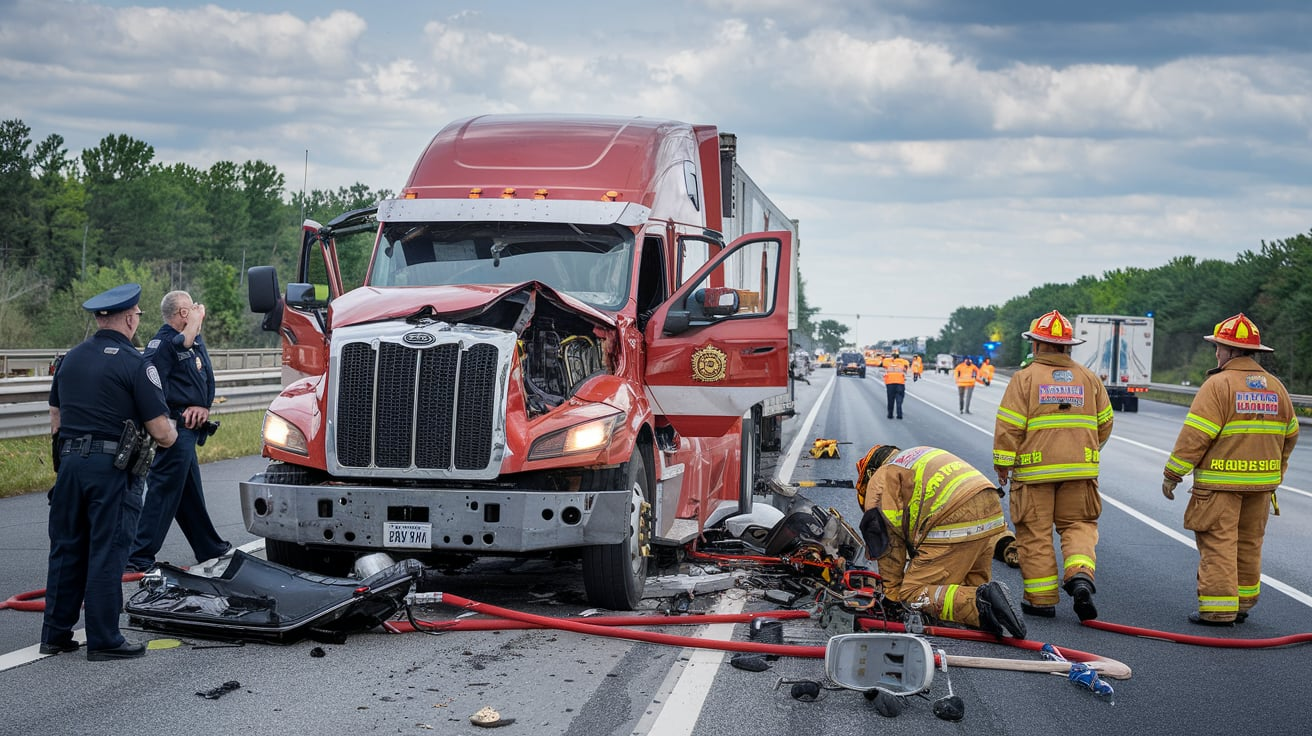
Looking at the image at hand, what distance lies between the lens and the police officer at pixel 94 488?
19.6 ft

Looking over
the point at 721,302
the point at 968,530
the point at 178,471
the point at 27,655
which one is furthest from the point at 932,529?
the point at 178,471

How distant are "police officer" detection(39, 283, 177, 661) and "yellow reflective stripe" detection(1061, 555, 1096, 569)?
5.15 metres

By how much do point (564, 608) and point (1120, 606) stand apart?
361 cm

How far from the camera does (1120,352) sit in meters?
42.0

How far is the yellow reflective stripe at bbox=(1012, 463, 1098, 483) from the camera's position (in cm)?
760

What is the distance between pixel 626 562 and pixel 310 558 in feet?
6.51

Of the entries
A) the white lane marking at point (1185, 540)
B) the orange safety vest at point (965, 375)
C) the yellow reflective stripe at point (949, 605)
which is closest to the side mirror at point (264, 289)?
the yellow reflective stripe at point (949, 605)

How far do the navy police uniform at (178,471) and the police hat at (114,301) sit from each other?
6.51 ft

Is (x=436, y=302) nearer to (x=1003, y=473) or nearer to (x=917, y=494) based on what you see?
(x=917, y=494)

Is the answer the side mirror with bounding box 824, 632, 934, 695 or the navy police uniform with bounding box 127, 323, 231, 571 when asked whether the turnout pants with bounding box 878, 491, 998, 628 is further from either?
the navy police uniform with bounding box 127, 323, 231, 571

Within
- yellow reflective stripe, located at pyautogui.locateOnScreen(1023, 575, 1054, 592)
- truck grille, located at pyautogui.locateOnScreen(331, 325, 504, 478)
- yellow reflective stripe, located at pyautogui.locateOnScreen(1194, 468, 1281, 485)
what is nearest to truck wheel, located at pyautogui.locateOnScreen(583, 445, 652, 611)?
truck grille, located at pyautogui.locateOnScreen(331, 325, 504, 478)

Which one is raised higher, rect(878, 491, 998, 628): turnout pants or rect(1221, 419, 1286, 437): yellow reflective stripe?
rect(1221, 419, 1286, 437): yellow reflective stripe

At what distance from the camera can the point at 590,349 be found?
7.77 m

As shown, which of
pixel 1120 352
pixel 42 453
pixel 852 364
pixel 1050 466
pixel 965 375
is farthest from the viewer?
pixel 852 364
